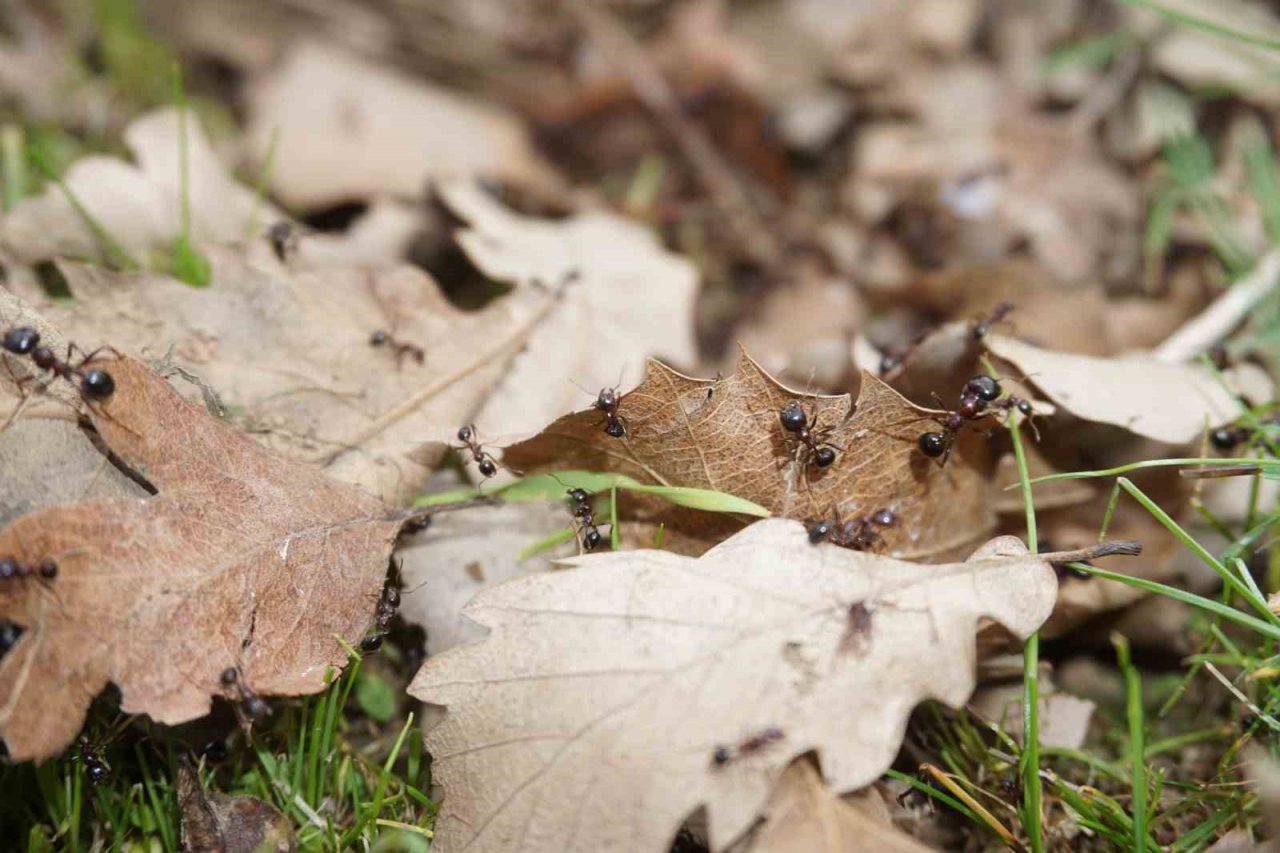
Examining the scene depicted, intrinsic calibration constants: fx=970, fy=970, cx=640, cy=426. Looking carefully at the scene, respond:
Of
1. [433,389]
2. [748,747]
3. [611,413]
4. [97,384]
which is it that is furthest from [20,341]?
[748,747]

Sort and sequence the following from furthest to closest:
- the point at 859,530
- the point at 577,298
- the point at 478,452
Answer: the point at 577,298, the point at 478,452, the point at 859,530

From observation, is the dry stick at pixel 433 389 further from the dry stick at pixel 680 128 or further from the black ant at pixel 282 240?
the dry stick at pixel 680 128

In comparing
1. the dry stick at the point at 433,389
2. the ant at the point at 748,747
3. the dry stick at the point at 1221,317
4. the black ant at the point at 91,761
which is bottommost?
the black ant at the point at 91,761

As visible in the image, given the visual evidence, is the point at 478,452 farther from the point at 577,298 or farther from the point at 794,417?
the point at 577,298

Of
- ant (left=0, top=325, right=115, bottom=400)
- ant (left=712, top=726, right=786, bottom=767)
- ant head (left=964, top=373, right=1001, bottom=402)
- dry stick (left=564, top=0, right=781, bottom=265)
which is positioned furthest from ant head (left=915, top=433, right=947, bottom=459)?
dry stick (left=564, top=0, right=781, bottom=265)

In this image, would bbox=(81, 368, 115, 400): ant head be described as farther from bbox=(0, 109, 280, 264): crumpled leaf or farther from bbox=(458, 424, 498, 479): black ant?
bbox=(0, 109, 280, 264): crumpled leaf

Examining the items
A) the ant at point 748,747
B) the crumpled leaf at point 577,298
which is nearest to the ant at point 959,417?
the ant at point 748,747

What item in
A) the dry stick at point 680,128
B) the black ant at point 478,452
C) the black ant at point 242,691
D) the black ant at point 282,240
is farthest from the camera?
the dry stick at point 680,128

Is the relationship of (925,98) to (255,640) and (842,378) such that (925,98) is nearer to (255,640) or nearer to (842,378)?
(842,378)
